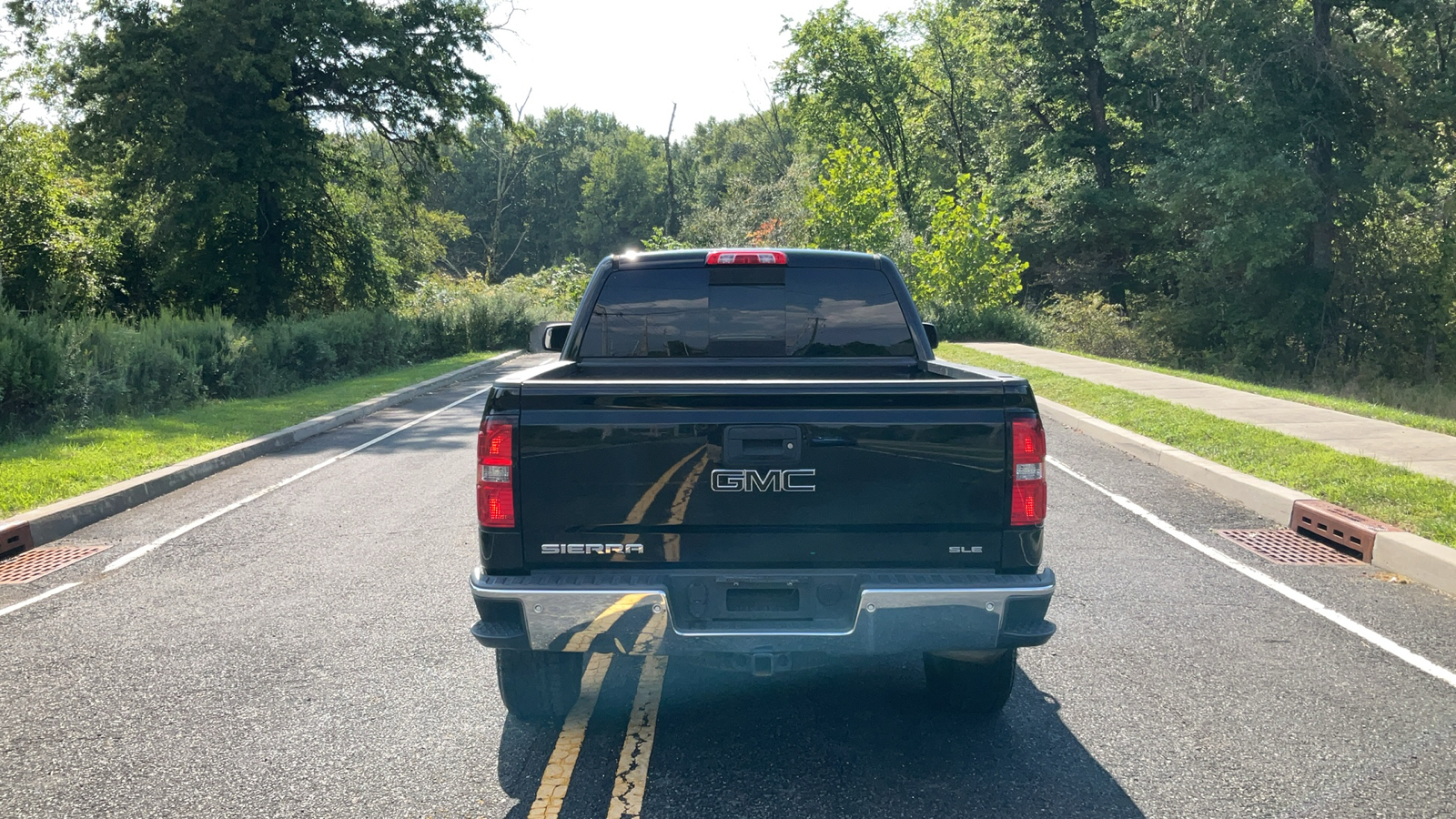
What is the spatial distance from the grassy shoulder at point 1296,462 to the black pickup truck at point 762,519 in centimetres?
517

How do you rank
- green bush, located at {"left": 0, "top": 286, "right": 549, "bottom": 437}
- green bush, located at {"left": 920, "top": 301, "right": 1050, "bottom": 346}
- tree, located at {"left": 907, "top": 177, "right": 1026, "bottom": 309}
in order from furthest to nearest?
tree, located at {"left": 907, "top": 177, "right": 1026, "bottom": 309}
green bush, located at {"left": 920, "top": 301, "right": 1050, "bottom": 346}
green bush, located at {"left": 0, "top": 286, "right": 549, "bottom": 437}

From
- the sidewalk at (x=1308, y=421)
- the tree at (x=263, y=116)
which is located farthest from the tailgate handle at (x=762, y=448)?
the tree at (x=263, y=116)

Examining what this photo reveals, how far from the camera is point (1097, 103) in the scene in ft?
134

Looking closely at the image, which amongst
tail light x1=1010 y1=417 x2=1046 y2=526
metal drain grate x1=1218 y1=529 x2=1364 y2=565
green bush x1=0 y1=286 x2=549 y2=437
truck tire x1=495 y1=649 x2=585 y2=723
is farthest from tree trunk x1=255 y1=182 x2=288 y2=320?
tail light x1=1010 y1=417 x2=1046 y2=526

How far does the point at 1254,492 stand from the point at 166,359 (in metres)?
15.4

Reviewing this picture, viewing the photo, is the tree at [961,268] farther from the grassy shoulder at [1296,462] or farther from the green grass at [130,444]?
the green grass at [130,444]

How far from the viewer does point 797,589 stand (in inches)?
147

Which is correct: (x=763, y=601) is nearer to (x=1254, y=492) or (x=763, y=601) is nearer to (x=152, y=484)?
(x=1254, y=492)

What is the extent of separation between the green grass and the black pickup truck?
7247 mm

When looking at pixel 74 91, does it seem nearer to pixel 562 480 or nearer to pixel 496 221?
pixel 562 480

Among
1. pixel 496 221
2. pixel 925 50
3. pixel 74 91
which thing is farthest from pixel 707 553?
pixel 496 221

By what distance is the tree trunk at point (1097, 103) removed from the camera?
3969 cm

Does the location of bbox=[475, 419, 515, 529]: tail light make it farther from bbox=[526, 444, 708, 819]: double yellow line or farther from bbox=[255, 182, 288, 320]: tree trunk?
bbox=[255, 182, 288, 320]: tree trunk

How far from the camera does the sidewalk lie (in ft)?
34.1
